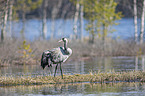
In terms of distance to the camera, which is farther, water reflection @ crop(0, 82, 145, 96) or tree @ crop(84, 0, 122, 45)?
tree @ crop(84, 0, 122, 45)

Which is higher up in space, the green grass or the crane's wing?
the crane's wing

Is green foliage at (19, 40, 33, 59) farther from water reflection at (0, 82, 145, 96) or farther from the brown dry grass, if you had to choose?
water reflection at (0, 82, 145, 96)

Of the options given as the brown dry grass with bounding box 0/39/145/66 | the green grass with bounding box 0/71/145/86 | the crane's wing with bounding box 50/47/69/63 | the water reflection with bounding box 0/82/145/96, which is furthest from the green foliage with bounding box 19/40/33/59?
the water reflection with bounding box 0/82/145/96

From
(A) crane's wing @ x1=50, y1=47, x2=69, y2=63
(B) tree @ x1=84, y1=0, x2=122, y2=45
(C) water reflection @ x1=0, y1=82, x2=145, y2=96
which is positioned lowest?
(C) water reflection @ x1=0, y1=82, x2=145, y2=96

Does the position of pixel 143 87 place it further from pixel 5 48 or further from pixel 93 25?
pixel 93 25

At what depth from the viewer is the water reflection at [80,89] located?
12.4 meters

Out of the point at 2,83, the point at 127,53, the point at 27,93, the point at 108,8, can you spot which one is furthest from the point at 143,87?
the point at 108,8

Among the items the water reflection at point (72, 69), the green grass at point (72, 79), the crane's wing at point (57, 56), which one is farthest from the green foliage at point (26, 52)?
the crane's wing at point (57, 56)

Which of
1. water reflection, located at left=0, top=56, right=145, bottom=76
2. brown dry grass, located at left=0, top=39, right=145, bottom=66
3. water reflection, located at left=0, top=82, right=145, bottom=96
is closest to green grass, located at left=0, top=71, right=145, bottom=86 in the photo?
water reflection, located at left=0, top=82, right=145, bottom=96

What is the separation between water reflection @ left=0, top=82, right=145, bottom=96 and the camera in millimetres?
12359

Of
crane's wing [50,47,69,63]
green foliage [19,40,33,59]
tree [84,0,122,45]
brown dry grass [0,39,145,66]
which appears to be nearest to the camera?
crane's wing [50,47,69,63]

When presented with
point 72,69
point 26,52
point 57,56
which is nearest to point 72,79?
point 57,56

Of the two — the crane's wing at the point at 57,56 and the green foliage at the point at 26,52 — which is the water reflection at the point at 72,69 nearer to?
the green foliage at the point at 26,52

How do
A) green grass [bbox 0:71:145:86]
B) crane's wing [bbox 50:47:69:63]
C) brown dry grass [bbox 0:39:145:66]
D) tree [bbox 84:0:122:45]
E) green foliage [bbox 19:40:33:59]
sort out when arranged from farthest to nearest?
1. tree [bbox 84:0:122:45]
2. green foliage [bbox 19:40:33:59]
3. brown dry grass [bbox 0:39:145:66]
4. crane's wing [bbox 50:47:69:63]
5. green grass [bbox 0:71:145:86]
